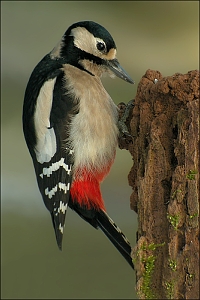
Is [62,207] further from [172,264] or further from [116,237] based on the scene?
[172,264]

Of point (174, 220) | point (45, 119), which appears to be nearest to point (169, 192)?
point (174, 220)

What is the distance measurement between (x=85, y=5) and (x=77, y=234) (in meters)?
1.39

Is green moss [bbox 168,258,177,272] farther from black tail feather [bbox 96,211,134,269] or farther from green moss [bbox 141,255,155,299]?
black tail feather [bbox 96,211,134,269]

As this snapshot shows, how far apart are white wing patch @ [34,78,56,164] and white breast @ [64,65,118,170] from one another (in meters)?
0.06

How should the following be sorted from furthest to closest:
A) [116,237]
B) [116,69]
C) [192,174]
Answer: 1. [116,69]
2. [116,237]
3. [192,174]

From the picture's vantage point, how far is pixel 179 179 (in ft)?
3.23

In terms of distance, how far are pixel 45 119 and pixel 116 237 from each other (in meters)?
0.42

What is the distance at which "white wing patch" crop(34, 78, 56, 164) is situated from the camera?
1549 millimetres

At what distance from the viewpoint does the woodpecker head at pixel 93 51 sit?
1593mm

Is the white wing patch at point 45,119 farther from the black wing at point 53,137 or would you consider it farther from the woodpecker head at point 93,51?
the woodpecker head at point 93,51

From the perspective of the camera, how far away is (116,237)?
1.50m

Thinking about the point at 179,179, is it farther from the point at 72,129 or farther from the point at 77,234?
the point at 77,234

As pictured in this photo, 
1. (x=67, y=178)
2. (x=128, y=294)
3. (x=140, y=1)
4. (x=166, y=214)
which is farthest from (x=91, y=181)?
(x=128, y=294)

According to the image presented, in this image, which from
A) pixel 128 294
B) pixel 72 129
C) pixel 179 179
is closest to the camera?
pixel 179 179
